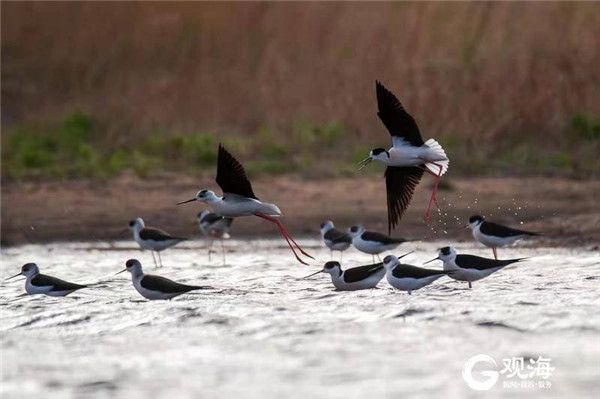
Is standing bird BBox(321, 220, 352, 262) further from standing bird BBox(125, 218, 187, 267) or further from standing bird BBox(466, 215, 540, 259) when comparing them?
standing bird BBox(466, 215, 540, 259)

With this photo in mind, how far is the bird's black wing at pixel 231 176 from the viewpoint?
1133 centimetres

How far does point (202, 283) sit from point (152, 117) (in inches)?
628

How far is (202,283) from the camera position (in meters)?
12.2

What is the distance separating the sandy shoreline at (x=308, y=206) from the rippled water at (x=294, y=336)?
11.3 feet

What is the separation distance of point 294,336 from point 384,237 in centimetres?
435

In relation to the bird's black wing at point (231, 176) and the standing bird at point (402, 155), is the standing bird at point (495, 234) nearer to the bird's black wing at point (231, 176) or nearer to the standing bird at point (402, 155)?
the standing bird at point (402, 155)

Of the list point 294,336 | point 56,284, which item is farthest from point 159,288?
point 294,336

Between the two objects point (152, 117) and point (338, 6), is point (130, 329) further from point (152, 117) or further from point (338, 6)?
point (338, 6)

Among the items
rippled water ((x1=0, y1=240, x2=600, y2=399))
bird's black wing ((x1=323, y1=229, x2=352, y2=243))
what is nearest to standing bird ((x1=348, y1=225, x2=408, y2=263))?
bird's black wing ((x1=323, y1=229, x2=352, y2=243))

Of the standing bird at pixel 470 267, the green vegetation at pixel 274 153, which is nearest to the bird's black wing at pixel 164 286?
the standing bird at pixel 470 267

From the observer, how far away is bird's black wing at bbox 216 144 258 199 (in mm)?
11328

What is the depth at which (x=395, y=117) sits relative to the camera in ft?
39.5

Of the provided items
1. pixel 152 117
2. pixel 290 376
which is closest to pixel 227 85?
pixel 152 117

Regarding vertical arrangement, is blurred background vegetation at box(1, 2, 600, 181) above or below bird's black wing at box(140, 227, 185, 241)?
above
